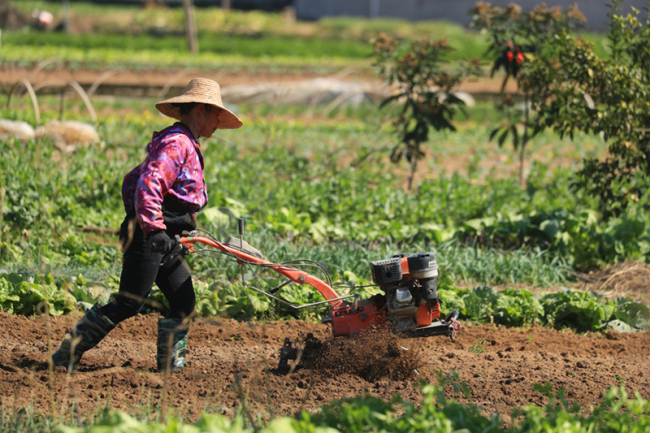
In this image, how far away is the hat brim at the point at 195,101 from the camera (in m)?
3.26

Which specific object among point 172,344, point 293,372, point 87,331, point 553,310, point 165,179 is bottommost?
point 553,310

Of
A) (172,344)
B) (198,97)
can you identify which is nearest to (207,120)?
(198,97)

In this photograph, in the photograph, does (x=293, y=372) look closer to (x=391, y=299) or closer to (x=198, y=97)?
(x=391, y=299)

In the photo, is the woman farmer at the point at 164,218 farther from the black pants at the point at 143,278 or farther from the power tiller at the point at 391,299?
the power tiller at the point at 391,299

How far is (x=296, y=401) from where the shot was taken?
126 inches

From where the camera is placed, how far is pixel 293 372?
3570 millimetres

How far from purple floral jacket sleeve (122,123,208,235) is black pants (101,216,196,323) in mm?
126

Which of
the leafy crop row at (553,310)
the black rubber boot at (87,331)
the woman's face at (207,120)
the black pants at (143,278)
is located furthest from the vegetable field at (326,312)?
the woman's face at (207,120)

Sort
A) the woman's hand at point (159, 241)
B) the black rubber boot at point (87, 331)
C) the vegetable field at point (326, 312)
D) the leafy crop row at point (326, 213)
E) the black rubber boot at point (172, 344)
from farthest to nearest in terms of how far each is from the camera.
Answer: the leafy crop row at point (326, 213), the black rubber boot at point (172, 344), the black rubber boot at point (87, 331), the woman's hand at point (159, 241), the vegetable field at point (326, 312)

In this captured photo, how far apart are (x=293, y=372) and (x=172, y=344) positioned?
689mm

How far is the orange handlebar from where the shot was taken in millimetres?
3393

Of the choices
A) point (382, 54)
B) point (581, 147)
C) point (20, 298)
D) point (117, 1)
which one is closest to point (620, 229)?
point (382, 54)

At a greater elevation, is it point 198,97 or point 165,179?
point 198,97

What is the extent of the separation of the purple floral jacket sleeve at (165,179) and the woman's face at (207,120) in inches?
4.8
